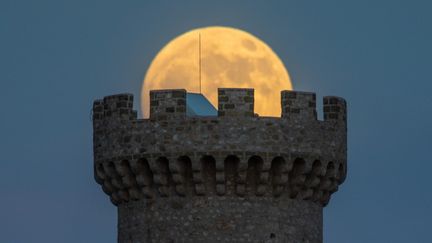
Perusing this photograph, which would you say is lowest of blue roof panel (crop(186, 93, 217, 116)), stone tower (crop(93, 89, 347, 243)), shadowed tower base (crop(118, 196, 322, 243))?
shadowed tower base (crop(118, 196, 322, 243))

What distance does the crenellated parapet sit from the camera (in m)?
67.5

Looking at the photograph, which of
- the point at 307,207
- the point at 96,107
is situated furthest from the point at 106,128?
the point at 307,207

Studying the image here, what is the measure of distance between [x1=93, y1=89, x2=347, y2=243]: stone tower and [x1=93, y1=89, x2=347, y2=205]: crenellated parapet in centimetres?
3

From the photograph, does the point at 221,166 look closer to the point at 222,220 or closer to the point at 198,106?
the point at 222,220

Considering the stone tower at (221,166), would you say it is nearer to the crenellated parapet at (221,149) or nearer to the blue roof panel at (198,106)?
the crenellated parapet at (221,149)

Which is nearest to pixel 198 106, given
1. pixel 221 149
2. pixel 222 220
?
pixel 221 149

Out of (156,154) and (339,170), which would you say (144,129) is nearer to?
(156,154)

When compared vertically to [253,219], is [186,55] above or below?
above

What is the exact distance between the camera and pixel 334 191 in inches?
2749

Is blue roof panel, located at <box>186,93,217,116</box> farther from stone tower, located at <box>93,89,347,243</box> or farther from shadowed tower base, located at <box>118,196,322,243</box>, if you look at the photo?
shadowed tower base, located at <box>118,196,322,243</box>

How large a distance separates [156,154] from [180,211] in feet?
5.14

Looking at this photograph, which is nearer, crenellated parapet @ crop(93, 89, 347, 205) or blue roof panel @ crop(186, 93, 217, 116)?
crenellated parapet @ crop(93, 89, 347, 205)

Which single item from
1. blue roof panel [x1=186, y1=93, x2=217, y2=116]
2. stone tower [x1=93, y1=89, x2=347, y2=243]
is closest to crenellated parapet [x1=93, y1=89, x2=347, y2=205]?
stone tower [x1=93, y1=89, x2=347, y2=243]

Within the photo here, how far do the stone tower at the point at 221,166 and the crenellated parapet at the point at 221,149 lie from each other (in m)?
0.03
